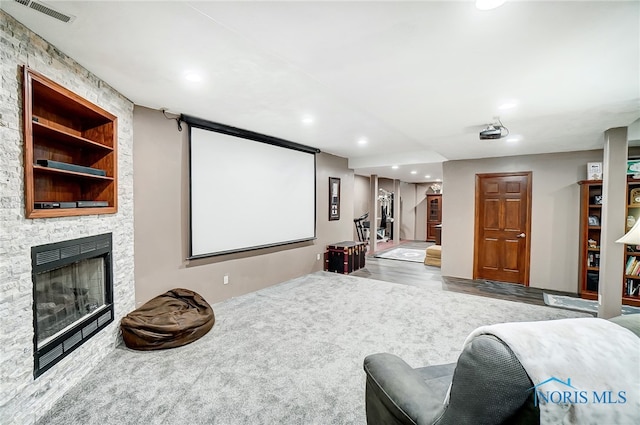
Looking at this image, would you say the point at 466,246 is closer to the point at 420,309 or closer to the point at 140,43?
the point at 420,309

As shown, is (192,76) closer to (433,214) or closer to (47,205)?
(47,205)

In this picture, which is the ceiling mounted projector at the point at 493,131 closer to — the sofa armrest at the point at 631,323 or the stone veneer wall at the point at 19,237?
the sofa armrest at the point at 631,323

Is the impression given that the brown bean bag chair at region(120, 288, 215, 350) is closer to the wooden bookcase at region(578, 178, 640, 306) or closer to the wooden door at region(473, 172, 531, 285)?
the wooden door at region(473, 172, 531, 285)

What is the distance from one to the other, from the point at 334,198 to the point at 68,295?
4788 millimetres

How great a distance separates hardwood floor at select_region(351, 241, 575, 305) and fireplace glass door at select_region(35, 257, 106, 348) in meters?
4.28

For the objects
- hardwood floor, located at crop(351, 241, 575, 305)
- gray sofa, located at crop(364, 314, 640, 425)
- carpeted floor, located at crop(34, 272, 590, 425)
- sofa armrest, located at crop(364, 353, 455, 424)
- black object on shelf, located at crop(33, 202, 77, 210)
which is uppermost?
black object on shelf, located at crop(33, 202, 77, 210)

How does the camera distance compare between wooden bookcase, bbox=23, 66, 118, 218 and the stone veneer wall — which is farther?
Result: wooden bookcase, bbox=23, 66, 118, 218

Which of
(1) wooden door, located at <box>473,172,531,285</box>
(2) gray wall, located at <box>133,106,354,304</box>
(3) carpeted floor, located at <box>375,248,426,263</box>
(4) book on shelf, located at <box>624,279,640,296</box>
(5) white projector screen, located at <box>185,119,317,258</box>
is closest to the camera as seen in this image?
(2) gray wall, located at <box>133,106,354,304</box>

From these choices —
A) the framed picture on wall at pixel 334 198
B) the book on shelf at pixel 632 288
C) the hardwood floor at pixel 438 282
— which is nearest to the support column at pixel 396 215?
the hardwood floor at pixel 438 282

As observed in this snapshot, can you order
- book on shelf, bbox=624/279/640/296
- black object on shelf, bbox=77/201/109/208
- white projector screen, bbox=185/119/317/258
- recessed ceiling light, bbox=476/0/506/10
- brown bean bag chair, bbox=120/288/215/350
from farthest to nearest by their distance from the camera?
book on shelf, bbox=624/279/640/296
white projector screen, bbox=185/119/317/258
brown bean bag chair, bbox=120/288/215/350
black object on shelf, bbox=77/201/109/208
recessed ceiling light, bbox=476/0/506/10

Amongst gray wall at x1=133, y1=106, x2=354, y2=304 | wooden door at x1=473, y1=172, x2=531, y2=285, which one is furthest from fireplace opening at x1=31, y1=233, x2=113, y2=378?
wooden door at x1=473, y1=172, x2=531, y2=285

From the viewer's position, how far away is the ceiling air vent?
1.50 meters

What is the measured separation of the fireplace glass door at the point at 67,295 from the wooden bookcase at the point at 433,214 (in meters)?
10.4

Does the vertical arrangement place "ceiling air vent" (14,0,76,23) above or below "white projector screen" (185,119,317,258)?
above
